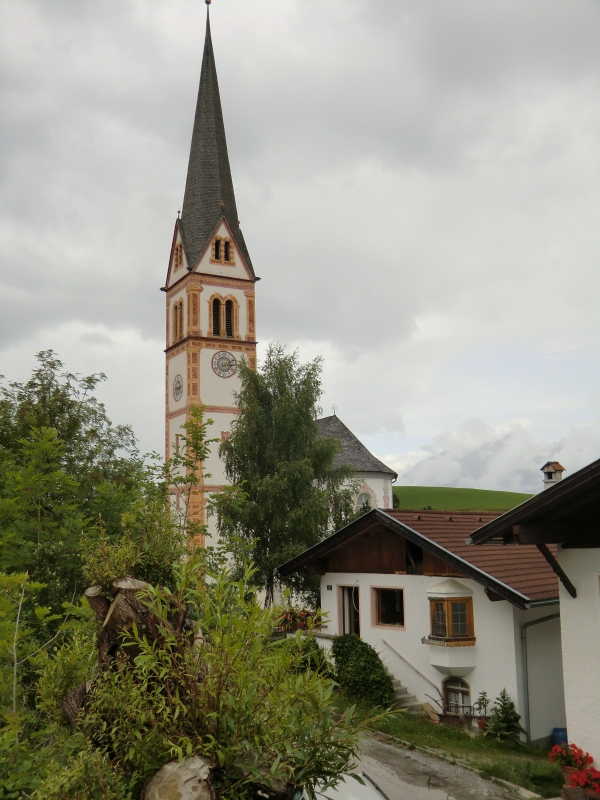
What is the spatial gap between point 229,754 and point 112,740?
816 millimetres

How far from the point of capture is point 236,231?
4344 centimetres

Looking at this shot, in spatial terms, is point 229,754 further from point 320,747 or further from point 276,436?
point 276,436

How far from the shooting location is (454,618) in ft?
44.5

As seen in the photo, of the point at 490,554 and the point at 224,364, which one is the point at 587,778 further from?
the point at 224,364

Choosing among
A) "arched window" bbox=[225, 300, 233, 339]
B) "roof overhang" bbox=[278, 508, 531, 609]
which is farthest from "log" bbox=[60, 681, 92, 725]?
"arched window" bbox=[225, 300, 233, 339]

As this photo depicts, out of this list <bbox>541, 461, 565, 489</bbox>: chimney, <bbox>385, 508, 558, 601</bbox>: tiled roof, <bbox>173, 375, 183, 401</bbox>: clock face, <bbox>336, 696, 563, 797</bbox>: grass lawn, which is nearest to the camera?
<bbox>336, 696, 563, 797</bbox>: grass lawn

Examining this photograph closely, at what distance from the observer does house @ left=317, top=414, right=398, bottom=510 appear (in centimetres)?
4297

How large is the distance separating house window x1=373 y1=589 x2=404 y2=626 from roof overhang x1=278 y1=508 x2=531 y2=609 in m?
1.45

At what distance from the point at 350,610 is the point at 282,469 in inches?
295

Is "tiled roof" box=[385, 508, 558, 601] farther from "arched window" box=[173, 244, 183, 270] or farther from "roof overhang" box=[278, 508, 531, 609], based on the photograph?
"arched window" box=[173, 244, 183, 270]

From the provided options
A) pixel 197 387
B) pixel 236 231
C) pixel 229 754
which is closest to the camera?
pixel 229 754

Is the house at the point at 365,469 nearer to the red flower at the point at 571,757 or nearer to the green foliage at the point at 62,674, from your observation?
the red flower at the point at 571,757

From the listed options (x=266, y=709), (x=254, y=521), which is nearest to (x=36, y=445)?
(x=266, y=709)

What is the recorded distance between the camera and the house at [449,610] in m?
12.7
